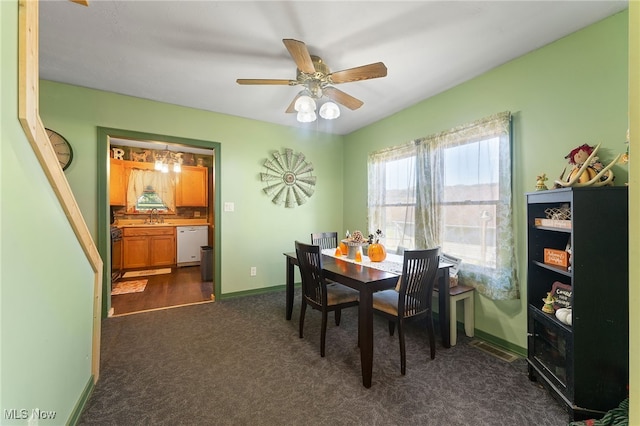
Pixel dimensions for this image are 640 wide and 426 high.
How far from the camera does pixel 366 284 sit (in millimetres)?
1800

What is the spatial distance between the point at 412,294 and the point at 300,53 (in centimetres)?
189

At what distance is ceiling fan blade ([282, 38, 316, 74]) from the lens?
1.53 meters

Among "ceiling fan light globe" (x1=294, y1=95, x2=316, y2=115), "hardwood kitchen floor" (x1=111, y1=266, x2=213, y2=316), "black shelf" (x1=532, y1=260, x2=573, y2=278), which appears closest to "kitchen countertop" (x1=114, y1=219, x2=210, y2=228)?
"hardwood kitchen floor" (x1=111, y1=266, x2=213, y2=316)

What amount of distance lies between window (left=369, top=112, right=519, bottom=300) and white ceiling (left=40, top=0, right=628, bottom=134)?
61cm

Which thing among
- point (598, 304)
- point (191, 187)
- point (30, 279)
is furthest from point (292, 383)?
point (191, 187)

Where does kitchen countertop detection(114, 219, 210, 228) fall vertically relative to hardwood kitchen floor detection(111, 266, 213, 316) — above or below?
above

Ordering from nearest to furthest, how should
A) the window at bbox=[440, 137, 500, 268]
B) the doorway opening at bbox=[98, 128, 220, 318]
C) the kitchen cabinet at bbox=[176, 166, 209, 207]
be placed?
the window at bbox=[440, 137, 500, 268]
the doorway opening at bbox=[98, 128, 220, 318]
the kitchen cabinet at bbox=[176, 166, 209, 207]

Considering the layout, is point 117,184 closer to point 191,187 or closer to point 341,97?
point 191,187

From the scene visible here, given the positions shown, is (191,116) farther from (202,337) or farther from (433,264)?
(433,264)

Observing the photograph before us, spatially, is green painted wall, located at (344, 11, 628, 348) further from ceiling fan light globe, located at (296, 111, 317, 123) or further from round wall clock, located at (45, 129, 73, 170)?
round wall clock, located at (45, 129, 73, 170)

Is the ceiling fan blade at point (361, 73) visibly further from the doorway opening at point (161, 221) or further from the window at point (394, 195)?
the doorway opening at point (161, 221)

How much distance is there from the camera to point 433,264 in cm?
199

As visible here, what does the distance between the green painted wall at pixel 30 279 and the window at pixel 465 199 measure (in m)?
2.97

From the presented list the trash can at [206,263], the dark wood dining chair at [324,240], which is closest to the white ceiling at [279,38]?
the dark wood dining chair at [324,240]
